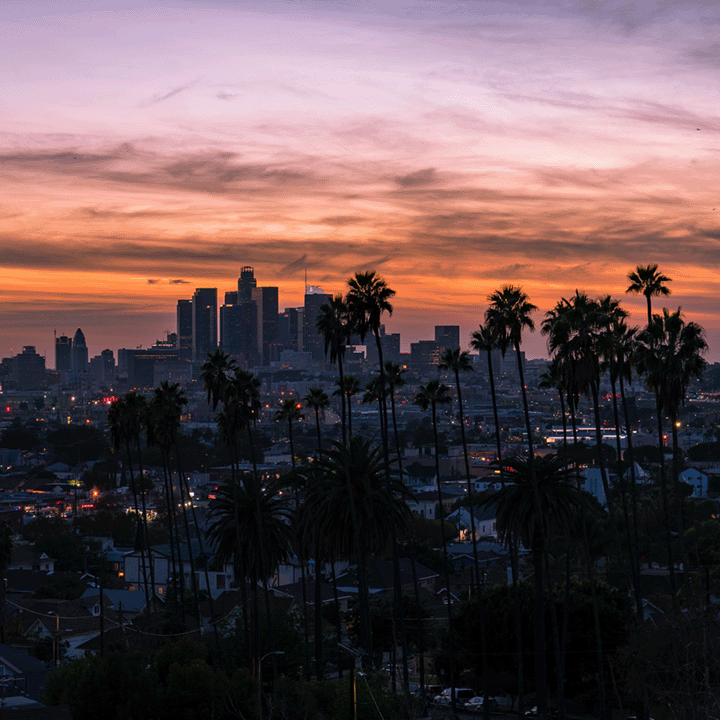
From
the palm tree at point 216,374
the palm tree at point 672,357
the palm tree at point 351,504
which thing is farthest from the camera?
the palm tree at point 216,374

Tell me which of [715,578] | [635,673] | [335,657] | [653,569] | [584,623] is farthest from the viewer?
[653,569]

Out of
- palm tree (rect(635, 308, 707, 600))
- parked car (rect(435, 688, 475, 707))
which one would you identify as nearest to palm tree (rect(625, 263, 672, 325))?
palm tree (rect(635, 308, 707, 600))

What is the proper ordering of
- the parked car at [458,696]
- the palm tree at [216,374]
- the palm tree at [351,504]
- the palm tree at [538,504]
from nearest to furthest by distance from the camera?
the palm tree at [538,504]
the palm tree at [351,504]
the parked car at [458,696]
the palm tree at [216,374]

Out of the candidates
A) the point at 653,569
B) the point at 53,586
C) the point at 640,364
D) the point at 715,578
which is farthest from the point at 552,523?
the point at 53,586

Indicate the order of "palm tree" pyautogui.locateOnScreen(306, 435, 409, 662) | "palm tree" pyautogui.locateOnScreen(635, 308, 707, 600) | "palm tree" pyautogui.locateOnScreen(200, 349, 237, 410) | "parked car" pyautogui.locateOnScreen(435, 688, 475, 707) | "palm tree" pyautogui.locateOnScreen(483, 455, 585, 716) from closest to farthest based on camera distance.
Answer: "palm tree" pyautogui.locateOnScreen(483, 455, 585, 716) → "palm tree" pyautogui.locateOnScreen(306, 435, 409, 662) → "palm tree" pyautogui.locateOnScreen(635, 308, 707, 600) → "parked car" pyautogui.locateOnScreen(435, 688, 475, 707) → "palm tree" pyautogui.locateOnScreen(200, 349, 237, 410)

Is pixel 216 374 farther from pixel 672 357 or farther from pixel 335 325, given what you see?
pixel 672 357

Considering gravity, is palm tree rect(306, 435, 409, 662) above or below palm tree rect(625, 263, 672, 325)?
below

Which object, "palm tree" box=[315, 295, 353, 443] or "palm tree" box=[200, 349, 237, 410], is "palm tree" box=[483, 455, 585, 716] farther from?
"palm tree" box=[200, 349, 237, 410]

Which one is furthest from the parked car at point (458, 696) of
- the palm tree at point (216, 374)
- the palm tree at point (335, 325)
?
the palm tree at point (216, 374)

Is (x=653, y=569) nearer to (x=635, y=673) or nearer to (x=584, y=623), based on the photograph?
(x=584, y=623)

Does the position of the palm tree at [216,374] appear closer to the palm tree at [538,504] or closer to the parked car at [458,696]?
the parked car at [458,696]

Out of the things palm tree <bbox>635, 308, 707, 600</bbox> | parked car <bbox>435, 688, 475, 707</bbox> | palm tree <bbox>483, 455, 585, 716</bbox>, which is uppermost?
palm tree <bbox>635, 308, 707, 600</bbox>
